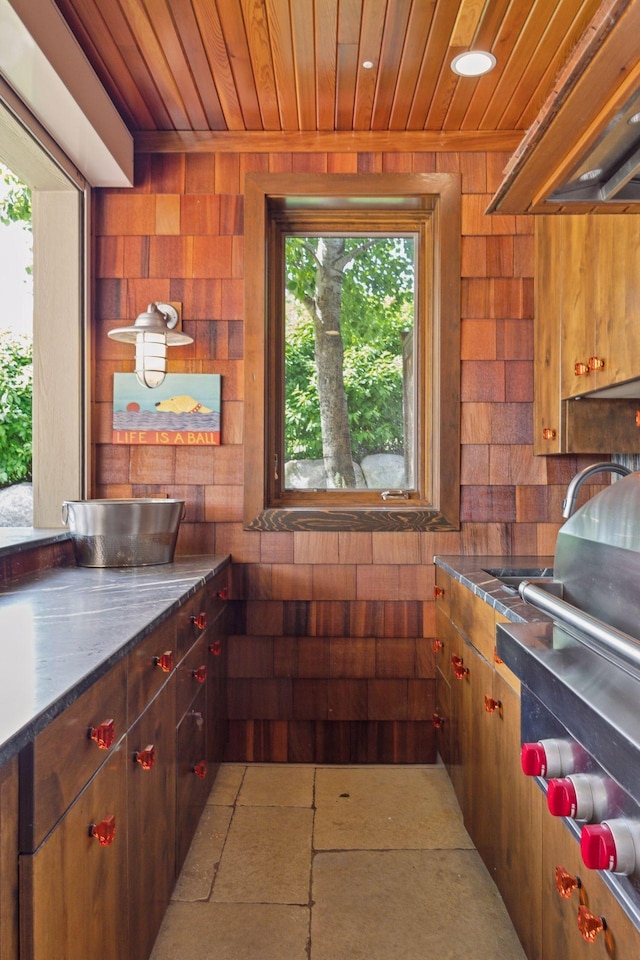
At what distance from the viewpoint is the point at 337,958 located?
5.18ft

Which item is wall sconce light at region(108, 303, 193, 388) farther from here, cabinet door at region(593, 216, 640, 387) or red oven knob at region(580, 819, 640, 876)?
red oven knob at region(580, 819, 640, 876)

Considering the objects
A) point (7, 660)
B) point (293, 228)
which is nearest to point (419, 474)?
point (293, 228)

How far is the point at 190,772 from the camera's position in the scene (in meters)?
1.90

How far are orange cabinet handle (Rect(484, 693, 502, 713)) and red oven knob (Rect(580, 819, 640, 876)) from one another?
863 millimetres

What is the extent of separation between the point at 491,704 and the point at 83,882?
3.60ft

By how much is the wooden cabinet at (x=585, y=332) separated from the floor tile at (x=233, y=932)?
5.66ft

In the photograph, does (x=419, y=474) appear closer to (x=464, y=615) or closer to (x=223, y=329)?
(x=464, y=615)

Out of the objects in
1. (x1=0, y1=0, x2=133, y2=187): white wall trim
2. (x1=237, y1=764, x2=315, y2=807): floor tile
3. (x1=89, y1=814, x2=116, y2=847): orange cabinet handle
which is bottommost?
(x1=237, y1=764, x2=315, y2=807): floor tile

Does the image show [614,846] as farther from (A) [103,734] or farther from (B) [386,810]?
(B) [386,810]

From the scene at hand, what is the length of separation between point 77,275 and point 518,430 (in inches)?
72.8

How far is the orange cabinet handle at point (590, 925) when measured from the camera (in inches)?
40.5

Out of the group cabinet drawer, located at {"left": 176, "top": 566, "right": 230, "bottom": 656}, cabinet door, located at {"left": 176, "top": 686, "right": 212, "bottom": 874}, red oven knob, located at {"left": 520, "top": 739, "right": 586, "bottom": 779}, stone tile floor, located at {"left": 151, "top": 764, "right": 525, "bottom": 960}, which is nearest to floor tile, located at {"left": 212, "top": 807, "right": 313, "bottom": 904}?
stone tile floor, located at {"left": 151, "top": 764, "right": 525, "bottom": 960}

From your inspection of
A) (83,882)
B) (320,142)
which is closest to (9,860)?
(83,882)

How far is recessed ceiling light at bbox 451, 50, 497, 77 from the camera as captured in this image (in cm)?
205
